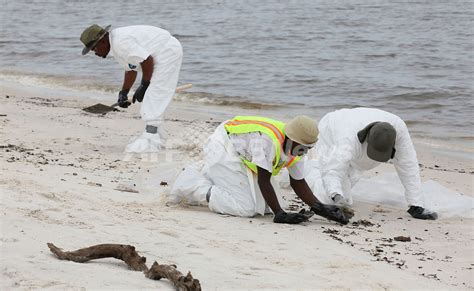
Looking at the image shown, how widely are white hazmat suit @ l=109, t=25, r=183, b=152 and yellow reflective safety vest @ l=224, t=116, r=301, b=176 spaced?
2.50 meters

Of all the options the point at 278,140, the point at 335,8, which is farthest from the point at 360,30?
the point at 278,140

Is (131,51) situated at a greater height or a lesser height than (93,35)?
lesser

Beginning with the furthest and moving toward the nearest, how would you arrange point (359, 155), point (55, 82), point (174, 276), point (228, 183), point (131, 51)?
1. point (55, 82)
2. point (131, 51)
3. point (359, 155)
4. point (228, 183)
5. point (174, 276)

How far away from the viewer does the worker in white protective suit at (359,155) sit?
20.3ft

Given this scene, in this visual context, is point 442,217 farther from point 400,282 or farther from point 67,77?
point 67,77

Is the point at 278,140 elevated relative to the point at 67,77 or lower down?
elevated

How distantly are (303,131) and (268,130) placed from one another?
31cm

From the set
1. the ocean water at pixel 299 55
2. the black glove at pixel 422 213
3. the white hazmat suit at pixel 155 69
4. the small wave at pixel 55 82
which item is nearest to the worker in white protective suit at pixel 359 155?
the black glove at pixel 422 213

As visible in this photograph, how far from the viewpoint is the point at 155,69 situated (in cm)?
848

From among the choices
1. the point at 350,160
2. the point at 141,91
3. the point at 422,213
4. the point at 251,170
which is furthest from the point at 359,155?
the point at 141,91

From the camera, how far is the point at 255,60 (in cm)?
1722

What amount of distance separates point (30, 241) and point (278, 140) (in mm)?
1988

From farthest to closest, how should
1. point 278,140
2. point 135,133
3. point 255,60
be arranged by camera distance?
point 255,60, point 135,133, point 278,140

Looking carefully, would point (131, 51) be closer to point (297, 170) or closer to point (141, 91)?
point (141, 91)
